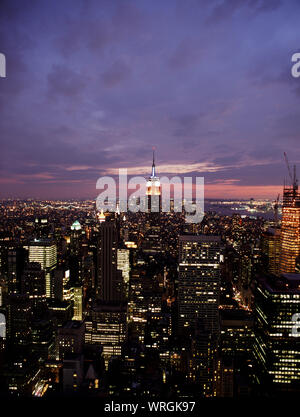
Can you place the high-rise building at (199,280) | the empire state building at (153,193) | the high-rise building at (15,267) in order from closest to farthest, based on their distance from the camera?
1. the empire state building at (153,193)
2. the high-rise building at (199,280)
3. the high-rise building at (15,267)

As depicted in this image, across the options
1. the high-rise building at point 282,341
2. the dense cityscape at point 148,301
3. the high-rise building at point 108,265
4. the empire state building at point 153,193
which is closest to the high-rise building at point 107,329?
the dense cityscape at point 148,301

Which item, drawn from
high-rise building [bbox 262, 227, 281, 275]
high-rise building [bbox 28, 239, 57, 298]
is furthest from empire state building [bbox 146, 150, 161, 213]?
high-rise building [bbox 262, 227, 281, 275]

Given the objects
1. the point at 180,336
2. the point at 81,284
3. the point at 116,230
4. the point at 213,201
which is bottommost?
the point at 180,336

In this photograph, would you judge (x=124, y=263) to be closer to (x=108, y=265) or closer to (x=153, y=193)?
(x=108, y=265)

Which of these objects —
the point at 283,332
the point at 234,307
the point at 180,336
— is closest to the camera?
the point at 283,332

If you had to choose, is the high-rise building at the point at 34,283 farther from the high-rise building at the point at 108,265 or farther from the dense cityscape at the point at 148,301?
the high-rise building at the point at 108,265

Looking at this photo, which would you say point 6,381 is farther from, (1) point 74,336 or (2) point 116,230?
(2) point 116,230

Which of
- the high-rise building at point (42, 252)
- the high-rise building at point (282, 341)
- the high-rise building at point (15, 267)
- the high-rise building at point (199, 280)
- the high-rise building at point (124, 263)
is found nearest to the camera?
the high-rise building at point (282, 341)

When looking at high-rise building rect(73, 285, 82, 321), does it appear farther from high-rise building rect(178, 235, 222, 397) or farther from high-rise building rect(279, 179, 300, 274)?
high-rise building rect(279, 179, 300, 274)
